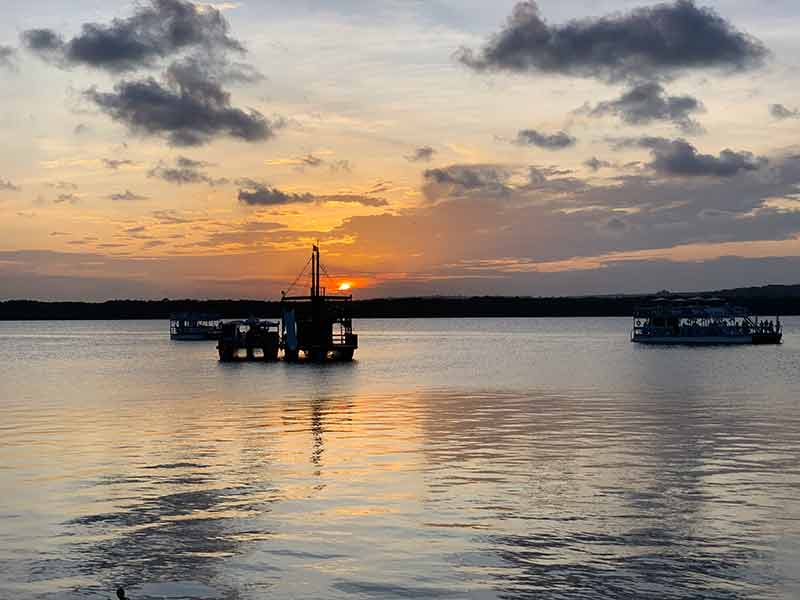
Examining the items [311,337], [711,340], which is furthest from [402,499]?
[711,340]

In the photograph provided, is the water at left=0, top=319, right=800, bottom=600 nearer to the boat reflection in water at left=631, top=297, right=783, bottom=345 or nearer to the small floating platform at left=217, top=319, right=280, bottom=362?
the small floating platform at left=217, top=319, right=280, bottom=362

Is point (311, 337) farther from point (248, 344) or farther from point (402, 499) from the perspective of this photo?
point (402, 499)

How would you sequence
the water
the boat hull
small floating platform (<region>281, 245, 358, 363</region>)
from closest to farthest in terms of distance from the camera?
the water, small floating platform (<region>281, 245, 358, 363</region>), the boat hull

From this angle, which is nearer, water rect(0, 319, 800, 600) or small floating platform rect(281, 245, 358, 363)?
water rect(0, 319, 800, 600)

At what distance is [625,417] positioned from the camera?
50.3 meters

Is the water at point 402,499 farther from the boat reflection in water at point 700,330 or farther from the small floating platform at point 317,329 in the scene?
the boat reflection in water at point 700,330

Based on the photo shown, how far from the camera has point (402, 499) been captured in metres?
27.0

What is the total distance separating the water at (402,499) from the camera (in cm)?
1920

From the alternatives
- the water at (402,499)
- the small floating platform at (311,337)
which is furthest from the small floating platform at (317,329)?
the water at (402,499)

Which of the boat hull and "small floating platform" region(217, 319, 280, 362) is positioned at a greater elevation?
"small floating platform" region(217, 319, 280, 362)

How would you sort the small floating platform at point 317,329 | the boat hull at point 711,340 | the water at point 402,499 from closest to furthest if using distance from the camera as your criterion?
1. the water at point 402,499
2. the small floating platform at point 317,329
3. the boat hull at point 711,340

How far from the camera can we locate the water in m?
19.2

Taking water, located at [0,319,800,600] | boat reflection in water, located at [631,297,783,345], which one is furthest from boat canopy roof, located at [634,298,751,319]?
water, located at [0,319,800,600]

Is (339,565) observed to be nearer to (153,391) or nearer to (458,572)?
(458,572)
